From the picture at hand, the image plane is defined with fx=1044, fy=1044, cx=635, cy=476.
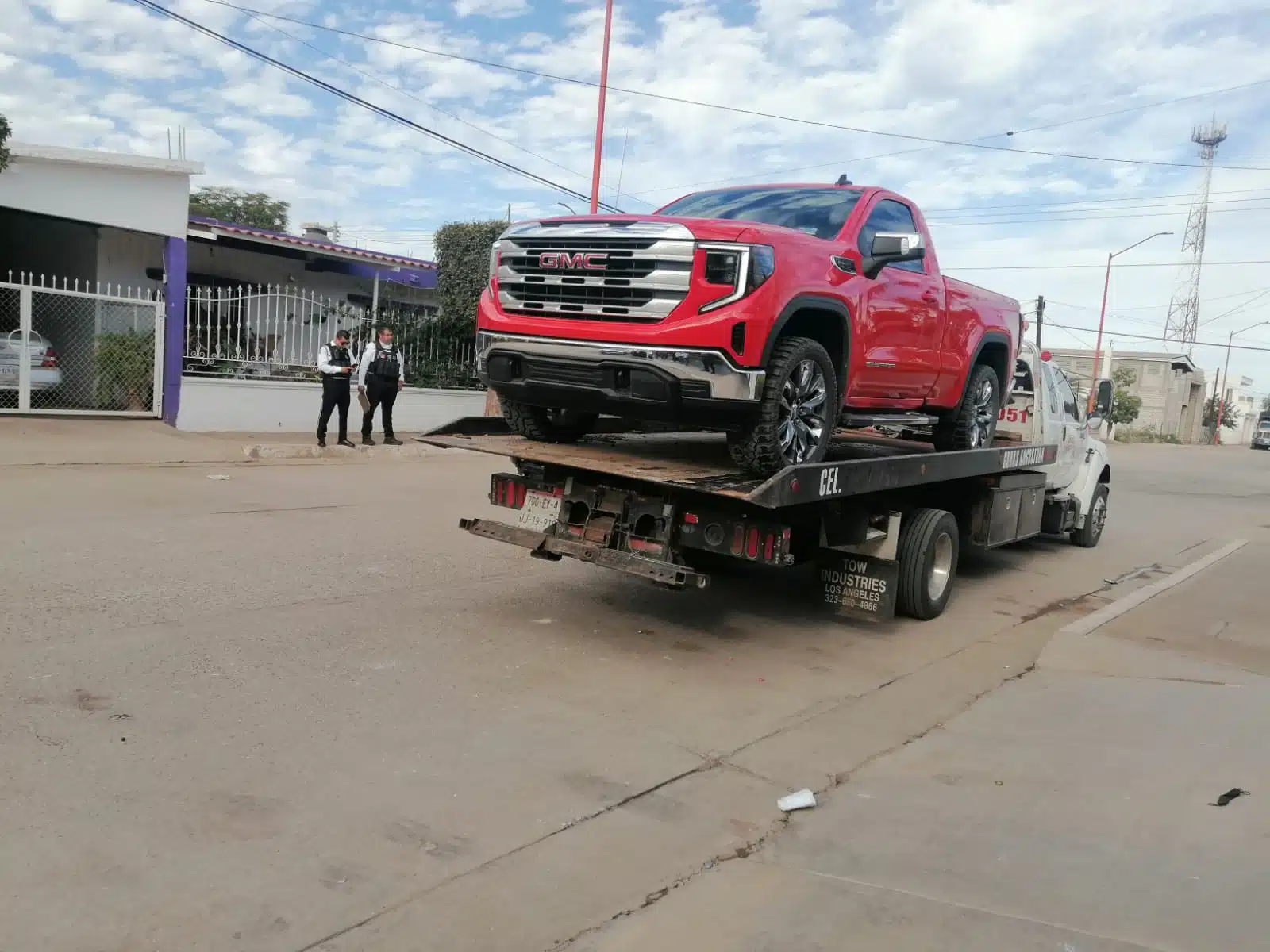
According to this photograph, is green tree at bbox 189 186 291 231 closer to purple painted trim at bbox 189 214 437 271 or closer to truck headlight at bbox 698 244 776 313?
purple painted trim at bbox 189 214 437 271

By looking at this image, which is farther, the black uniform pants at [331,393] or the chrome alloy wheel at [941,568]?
the black uniform pants at [331,393]

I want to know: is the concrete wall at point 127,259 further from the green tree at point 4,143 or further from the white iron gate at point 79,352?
the green tree at point 4,143

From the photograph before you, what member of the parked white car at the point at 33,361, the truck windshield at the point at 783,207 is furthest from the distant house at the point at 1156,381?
the truck windshield at the point at 783,207

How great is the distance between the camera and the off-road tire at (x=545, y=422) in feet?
23.1

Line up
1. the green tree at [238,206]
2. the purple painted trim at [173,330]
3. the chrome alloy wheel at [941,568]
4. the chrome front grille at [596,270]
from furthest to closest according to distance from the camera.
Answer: the green tree at [238,206] → the purple painted trim at [173,330] → the chrome alloy wheel at [941,568] → the chrome front grille at [596,270]

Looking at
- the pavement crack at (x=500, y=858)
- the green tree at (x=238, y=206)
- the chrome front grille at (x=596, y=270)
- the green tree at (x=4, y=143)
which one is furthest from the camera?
the green tree at (x=238, y=206)

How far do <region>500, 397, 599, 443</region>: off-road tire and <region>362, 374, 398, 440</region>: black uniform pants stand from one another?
28.1 ft

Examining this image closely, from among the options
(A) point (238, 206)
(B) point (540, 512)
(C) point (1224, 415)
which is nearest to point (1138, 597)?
(B) point (540, 512)

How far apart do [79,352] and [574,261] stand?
12378mm

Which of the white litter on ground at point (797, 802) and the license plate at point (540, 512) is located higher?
the license plate at point (540, 512)

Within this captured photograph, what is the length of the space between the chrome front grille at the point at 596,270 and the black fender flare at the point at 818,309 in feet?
1.68

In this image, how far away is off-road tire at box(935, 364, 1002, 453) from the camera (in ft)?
26.1

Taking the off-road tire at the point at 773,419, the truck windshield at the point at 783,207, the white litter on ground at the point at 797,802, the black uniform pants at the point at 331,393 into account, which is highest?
the truck windshield at the point at 783,207

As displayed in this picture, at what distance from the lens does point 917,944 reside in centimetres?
308
